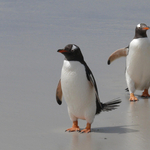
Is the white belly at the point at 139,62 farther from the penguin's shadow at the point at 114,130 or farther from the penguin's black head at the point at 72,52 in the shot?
the penguin's black head at the point at 72,52

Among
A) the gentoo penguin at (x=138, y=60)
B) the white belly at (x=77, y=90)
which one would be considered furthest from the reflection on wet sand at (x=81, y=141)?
the gentoo penguin at (x=138, y=60)

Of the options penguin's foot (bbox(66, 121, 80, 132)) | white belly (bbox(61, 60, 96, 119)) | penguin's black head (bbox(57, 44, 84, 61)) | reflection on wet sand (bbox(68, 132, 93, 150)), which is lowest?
reflection on wet sand (bbox(68, 132, 93, 150))

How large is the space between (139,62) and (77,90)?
2.58m

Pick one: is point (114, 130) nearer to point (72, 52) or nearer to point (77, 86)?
point (77, 86)

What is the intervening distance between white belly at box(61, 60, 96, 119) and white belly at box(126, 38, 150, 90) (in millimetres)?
2314

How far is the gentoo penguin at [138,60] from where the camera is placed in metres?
6.94

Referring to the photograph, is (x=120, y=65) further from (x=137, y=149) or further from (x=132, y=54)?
(x=137, y=149)

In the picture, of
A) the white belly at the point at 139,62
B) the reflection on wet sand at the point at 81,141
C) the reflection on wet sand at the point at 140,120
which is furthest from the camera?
the white belly at the point at 139,62

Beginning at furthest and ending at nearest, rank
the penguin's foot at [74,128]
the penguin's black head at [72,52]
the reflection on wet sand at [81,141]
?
1. the penguin's foot at [74,128]
2. the penguin's black head at [72,52]
3. the reflection on wet sand at [81,141]

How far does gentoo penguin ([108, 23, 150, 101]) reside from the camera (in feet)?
22.8

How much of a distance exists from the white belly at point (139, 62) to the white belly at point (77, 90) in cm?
231

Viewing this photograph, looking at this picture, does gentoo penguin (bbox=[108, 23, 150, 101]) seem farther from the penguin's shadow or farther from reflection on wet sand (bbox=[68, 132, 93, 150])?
reflection on wet sand (bbox=[68, 132, 93, 150])

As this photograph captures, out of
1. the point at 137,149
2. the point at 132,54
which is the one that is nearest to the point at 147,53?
the point at 132,54

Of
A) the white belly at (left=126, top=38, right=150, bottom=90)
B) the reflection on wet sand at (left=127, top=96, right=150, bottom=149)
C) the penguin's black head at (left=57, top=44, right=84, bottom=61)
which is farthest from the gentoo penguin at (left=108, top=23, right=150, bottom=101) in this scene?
the penguin's black head at (left=57, top=44, right=84, bottom=61)
